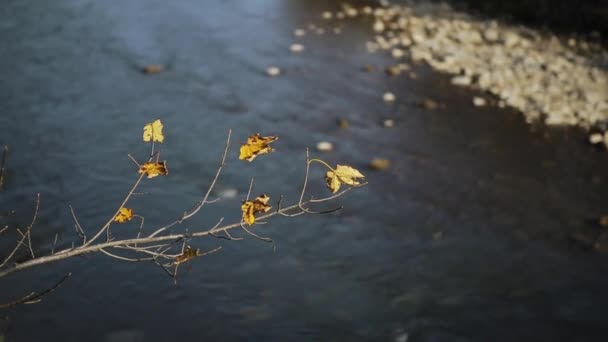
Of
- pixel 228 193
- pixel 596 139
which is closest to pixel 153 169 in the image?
pixel 228 193

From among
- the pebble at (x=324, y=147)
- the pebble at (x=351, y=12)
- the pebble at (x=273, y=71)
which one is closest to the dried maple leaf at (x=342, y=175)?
the pebble at (x=324, y=147)

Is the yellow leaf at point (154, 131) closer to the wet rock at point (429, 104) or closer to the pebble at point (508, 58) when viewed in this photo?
the wet rock at point (429, 104)

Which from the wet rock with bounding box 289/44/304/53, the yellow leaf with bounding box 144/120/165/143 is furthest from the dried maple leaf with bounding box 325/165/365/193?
the wet rock with bounding box 289/44/304/53

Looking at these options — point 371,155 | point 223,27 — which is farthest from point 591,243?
point 223,27

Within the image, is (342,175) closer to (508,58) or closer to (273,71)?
(273,71)

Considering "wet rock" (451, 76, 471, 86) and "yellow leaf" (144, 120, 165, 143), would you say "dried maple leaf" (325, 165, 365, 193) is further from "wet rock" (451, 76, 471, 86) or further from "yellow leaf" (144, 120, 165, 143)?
"wet rock" (451, 76, 471, 86)

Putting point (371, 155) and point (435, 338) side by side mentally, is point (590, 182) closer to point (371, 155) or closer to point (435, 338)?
point (371, 155)

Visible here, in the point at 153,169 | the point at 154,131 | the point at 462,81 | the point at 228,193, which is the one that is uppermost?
the point at 154,131
